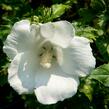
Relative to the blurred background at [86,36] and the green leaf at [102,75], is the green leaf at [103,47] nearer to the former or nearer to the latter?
the blurred background at [86,36]

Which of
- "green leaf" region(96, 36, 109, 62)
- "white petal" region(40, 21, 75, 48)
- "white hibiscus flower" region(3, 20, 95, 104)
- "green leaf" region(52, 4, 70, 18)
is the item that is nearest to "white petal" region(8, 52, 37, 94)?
"white hibiscus flower" region(3, 20, 95, 104)

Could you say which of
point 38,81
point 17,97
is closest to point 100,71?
point 38,81

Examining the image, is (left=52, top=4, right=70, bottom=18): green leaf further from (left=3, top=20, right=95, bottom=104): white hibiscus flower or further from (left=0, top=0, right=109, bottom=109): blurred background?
(left=3, top=20, right=95, bottom=104): white hibiscus flower

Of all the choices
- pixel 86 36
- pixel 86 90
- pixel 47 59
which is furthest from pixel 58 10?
pixel 86 90

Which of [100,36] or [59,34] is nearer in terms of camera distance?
[59,34]

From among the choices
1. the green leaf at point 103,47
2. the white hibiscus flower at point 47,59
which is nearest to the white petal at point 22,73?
the white hibiscus flower at point 47,59

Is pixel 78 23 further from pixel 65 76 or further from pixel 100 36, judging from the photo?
pixel 65 76
